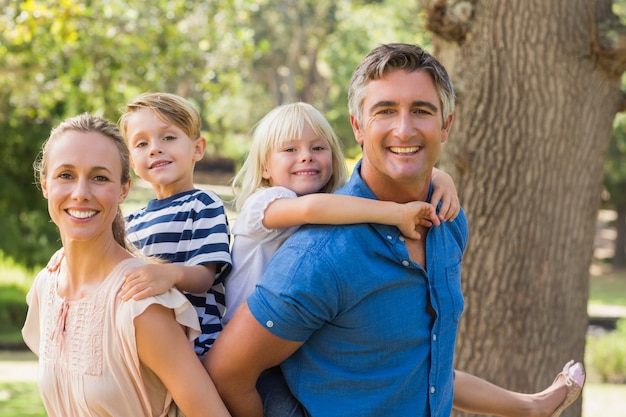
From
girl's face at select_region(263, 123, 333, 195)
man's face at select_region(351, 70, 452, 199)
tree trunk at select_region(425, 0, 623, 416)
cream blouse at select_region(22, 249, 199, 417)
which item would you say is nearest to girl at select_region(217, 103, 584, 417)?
girl's face at select_region(263, 123, 333, 195)

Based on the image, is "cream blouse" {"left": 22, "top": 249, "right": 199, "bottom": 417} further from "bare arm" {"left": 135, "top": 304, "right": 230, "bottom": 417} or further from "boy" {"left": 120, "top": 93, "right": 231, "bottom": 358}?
"boy" {"left": 120, "top": 93, "right": 231, "bottom": 358}

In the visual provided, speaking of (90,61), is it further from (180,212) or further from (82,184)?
(82,184)

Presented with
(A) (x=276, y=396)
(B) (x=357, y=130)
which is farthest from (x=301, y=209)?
(A) (x=276, y=396)

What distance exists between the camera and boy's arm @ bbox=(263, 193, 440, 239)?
7.84ft

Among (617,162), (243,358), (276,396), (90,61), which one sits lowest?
(617,162)

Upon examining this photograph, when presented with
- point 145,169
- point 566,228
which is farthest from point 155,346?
point 566,228

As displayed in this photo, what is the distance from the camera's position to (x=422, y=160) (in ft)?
8.06

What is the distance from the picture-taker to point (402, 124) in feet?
7.91

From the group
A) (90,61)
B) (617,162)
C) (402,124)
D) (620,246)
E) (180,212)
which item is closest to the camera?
(402,124)

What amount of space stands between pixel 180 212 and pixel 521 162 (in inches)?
101

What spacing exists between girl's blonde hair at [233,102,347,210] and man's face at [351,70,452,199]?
0.52m

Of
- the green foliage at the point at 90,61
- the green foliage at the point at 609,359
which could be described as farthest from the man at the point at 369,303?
the green foliage at the point at 609,359

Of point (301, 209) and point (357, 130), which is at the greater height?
point (357, 130)

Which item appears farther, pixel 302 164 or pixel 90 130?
pixel 302 164
